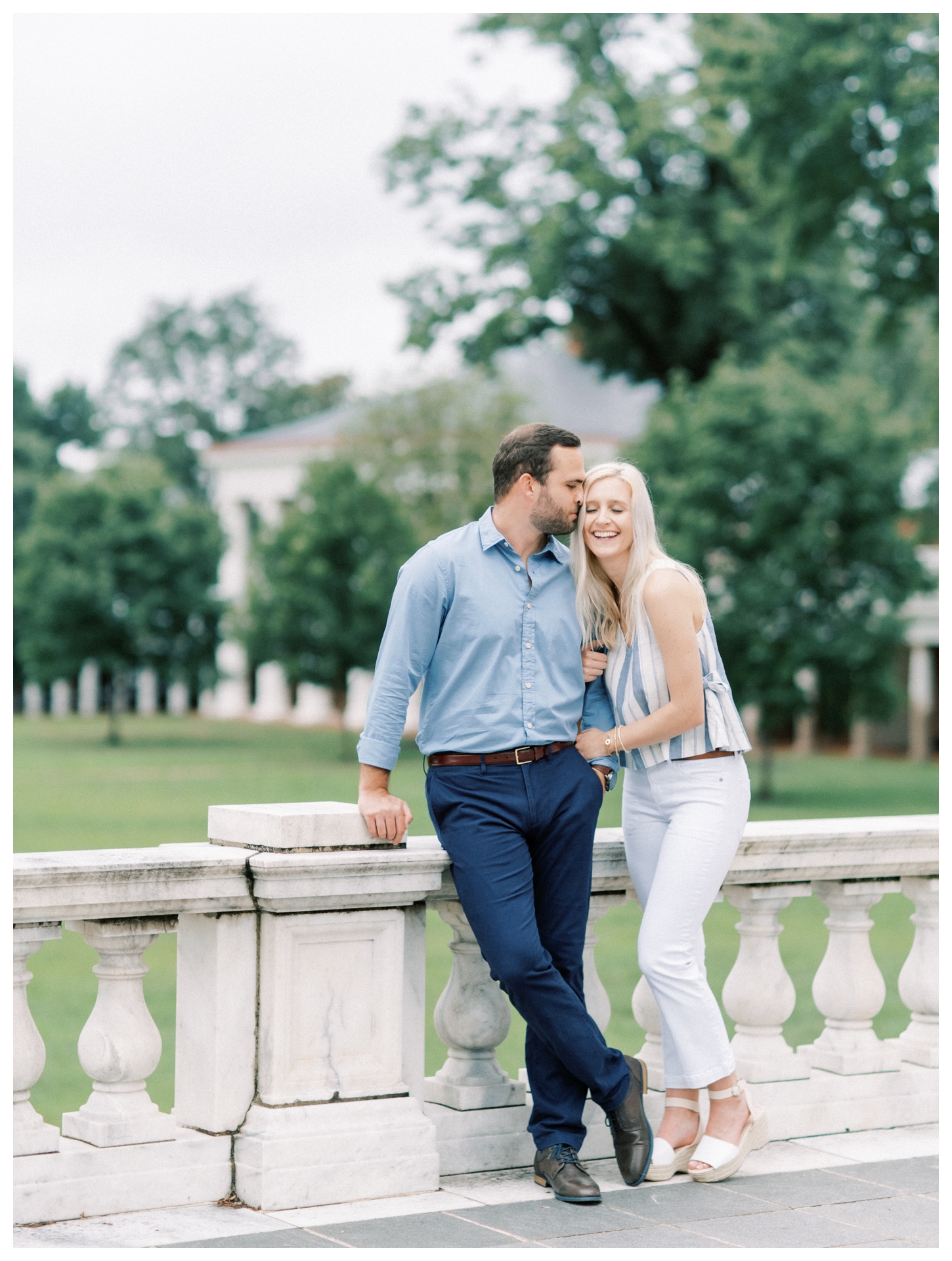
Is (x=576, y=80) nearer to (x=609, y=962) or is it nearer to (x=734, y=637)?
(x=734, y=637)

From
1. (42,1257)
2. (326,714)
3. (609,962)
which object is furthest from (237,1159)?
(326,714)

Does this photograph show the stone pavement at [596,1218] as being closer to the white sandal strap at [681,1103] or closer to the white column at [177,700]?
the white sandal strap at [681,1103]

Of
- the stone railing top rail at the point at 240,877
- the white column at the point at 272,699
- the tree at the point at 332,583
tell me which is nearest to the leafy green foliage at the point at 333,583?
the tree at the point at 332,583

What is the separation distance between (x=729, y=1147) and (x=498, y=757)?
4.24ft

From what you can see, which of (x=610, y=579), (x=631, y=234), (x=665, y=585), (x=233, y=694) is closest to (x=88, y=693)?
(x=233, y=694)

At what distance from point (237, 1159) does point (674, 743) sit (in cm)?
164

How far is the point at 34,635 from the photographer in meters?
50.5

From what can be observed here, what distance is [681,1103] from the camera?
4719 millimetres

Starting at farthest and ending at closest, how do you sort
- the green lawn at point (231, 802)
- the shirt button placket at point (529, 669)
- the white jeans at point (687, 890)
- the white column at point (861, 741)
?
the white column at point (861, 741)
the green lawn at point (231, 802)
the white jeans at point (687, 890)
the shirt button placket at point (529, 669)

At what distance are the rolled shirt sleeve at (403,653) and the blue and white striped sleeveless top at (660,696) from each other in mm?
599

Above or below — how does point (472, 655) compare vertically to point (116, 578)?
below

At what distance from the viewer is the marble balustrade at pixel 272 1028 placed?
4.19 meters

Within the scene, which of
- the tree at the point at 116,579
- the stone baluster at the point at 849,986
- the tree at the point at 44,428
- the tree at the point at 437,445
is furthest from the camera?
the tree at the point at 44,428

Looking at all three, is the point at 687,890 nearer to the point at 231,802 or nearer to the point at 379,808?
the point at 379,808
